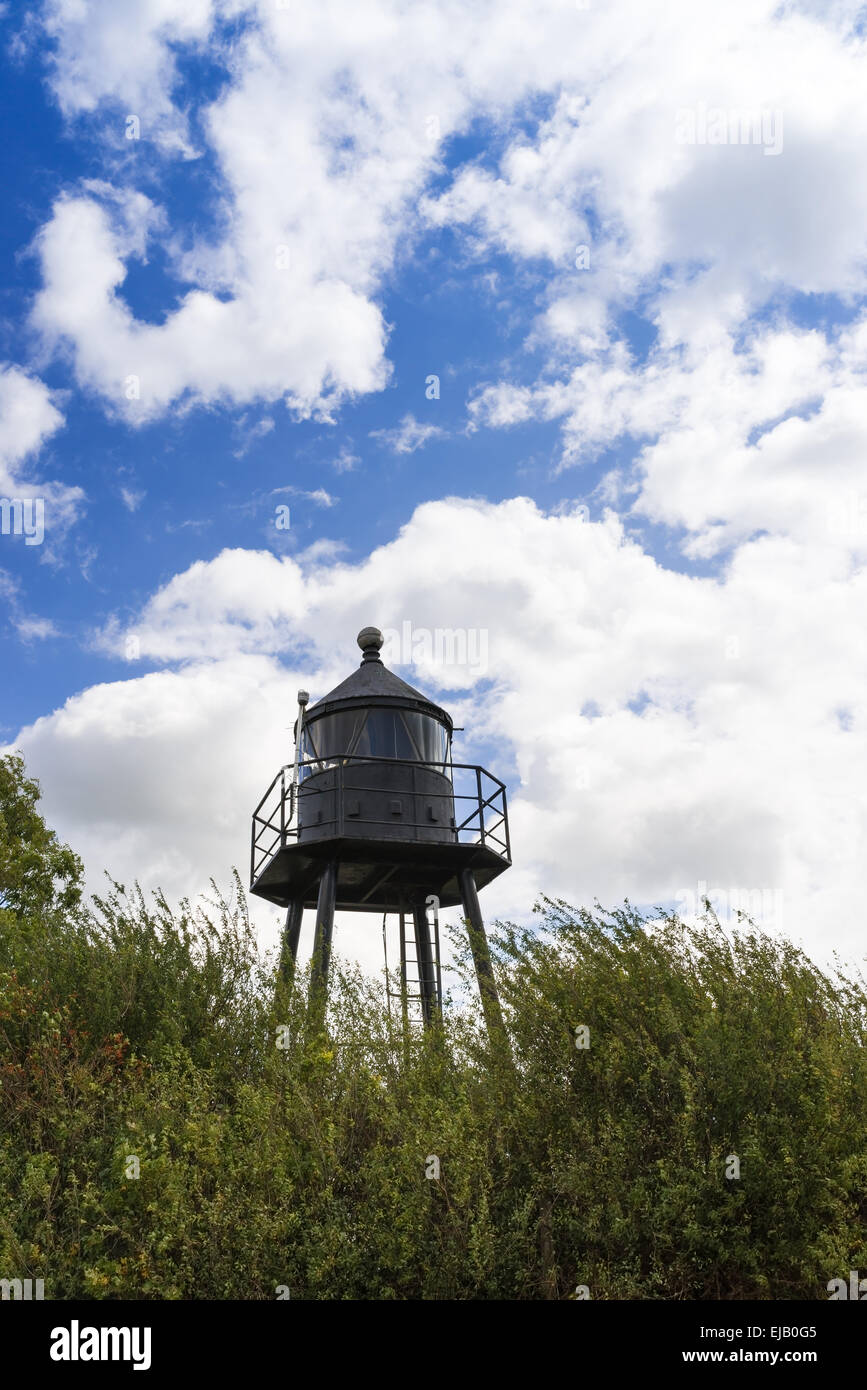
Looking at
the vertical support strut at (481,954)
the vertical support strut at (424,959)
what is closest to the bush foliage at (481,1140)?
the vertical support strut at (481,954)

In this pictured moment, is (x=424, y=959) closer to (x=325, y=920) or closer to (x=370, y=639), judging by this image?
(x=325, y=920)

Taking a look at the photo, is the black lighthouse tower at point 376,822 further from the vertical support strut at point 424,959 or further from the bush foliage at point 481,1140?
the bush foliage at point 481,1140

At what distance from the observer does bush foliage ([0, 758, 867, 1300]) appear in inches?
318

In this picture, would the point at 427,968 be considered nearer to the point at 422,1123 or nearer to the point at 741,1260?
the point at 422,1123

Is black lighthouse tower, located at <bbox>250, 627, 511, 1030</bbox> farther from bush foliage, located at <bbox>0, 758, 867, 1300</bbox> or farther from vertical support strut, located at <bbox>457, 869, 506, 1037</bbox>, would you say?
bush foliage, located at <bbox>0, 758, 867, 1300</bbox>

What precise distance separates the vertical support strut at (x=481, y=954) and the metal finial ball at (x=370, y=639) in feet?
16.3

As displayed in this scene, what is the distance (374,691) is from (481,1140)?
1043cm

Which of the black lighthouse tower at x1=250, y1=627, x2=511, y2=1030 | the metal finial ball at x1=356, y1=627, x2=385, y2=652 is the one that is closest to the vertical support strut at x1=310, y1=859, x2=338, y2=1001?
the black lighthouse tower at x1=250, y1=627, x2=511, y2=1030

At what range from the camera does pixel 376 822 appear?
16.9 meters

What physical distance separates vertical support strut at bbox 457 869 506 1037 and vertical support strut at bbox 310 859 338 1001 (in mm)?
2046

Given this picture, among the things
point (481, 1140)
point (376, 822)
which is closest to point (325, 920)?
point (376, 822)

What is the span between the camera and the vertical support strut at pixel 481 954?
34.9 feet

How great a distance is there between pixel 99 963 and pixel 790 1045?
7.74m

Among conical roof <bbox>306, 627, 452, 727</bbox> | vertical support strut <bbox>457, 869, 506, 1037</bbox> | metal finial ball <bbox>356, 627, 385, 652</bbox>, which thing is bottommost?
vertical support strut <bbox>457, 869, 506, 1037</bbox>
